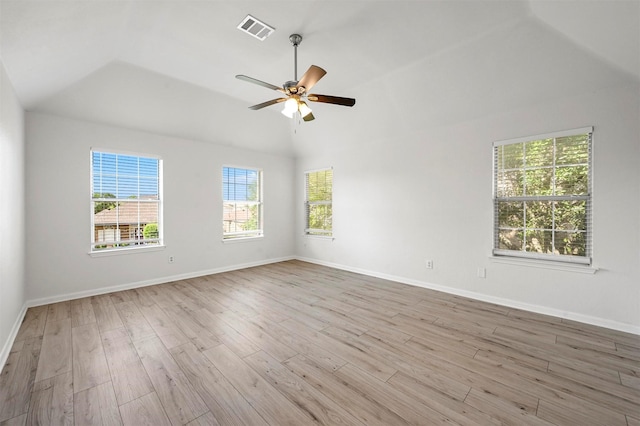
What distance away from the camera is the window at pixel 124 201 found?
162 inches

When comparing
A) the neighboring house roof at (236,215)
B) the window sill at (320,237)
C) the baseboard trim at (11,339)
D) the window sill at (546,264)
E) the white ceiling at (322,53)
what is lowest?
the baseboard trim at (11,339)

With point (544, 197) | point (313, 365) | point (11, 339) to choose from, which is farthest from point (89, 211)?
point (544, 197)

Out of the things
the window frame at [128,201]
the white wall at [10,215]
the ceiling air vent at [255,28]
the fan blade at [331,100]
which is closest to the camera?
the white wall at [10,215]

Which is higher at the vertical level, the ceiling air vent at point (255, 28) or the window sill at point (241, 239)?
the ceiling air vent at point (255, 28)

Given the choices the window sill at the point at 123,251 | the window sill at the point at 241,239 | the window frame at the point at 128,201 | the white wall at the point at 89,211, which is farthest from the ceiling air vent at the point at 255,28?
the window sill at the point at 241,239

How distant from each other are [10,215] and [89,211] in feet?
4.33

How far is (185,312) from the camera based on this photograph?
334 centimetres

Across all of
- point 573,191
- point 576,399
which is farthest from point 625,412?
point 573,191

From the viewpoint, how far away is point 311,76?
2.53m

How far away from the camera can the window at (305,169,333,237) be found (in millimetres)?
6004

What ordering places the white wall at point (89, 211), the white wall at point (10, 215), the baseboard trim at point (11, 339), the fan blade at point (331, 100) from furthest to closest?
the white wall at point (89, 211)
the fan blade at point (331, 100)
the white wall at point (10, 215)
the baseboard trim at point (11, 339)

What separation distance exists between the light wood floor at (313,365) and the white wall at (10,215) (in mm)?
254

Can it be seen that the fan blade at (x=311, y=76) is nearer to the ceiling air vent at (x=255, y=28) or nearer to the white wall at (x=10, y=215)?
the ceiling air vent at (x=255, y=28)

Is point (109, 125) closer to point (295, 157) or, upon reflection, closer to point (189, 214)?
point (189, 214)
